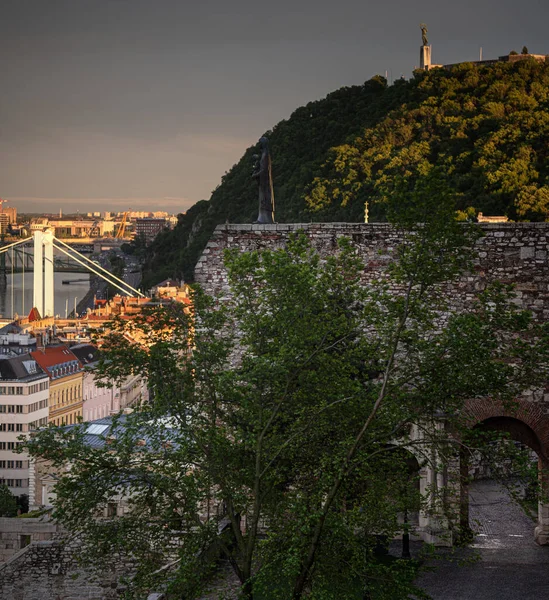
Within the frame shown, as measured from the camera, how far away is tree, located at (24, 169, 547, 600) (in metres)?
10.7

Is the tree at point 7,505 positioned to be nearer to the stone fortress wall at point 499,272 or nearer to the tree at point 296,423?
the stone fortress wall at point 499,272

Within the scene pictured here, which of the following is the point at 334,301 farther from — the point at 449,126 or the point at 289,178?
the point at 289,178

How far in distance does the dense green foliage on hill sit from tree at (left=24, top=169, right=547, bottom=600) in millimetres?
21217

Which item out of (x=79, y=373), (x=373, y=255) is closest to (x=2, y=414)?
(x=79, y=373)

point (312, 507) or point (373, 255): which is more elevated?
point (373, 255)

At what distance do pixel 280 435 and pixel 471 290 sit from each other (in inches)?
170

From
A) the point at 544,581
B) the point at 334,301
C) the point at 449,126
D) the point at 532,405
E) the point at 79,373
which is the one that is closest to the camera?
the point at 334,301

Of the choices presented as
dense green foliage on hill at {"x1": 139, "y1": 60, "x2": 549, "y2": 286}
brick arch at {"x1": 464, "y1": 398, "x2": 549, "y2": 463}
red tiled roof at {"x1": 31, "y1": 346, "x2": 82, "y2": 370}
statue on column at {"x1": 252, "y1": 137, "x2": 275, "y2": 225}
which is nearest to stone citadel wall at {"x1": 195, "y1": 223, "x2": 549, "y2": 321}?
statue on column at {"x1": 252, "y1": 137, "x2": 275, "y2": 225}

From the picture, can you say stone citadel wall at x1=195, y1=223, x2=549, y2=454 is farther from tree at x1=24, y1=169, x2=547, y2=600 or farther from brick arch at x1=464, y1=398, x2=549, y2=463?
tree at x1=24, y1=169, x2=547, y2=600

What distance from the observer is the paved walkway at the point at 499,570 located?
12828 mm

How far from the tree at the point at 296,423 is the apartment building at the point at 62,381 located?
50.7 meters

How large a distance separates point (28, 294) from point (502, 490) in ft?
410

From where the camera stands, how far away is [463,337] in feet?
36.3

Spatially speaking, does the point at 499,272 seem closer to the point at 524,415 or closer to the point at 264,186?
the point at 524,415
